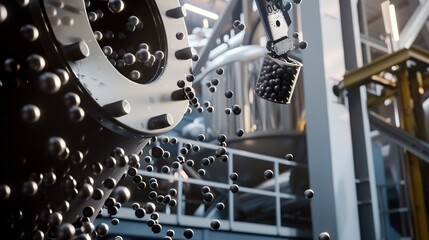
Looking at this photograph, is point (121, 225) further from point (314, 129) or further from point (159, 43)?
point (159, 43)

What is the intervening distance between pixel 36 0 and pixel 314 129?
205 cm

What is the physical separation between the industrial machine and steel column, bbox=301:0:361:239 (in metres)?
1.80

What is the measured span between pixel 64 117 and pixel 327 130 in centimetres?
195

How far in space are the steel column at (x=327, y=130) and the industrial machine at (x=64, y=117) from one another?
70.7 inches

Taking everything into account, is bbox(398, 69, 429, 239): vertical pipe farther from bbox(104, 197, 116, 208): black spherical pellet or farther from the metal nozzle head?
bbox(104, 197, 116, 208): black spherical pellet

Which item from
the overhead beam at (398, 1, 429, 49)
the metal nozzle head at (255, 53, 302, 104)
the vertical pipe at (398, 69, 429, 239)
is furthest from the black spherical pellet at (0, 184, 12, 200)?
the overhead beam at (398, 1, 429, 49)

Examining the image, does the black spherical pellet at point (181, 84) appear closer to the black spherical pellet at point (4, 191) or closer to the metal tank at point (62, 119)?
the metal tank at point (62, 119)

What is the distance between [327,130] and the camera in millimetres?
2266

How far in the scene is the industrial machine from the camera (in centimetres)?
39

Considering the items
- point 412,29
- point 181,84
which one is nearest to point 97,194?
point 181,84

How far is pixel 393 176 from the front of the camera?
11.0 feet

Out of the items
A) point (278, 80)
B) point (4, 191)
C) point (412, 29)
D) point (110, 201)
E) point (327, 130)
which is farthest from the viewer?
point (412, 29)

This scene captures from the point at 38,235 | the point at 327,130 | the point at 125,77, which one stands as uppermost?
the point at 327,130

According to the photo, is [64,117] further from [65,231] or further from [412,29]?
[412,29]
